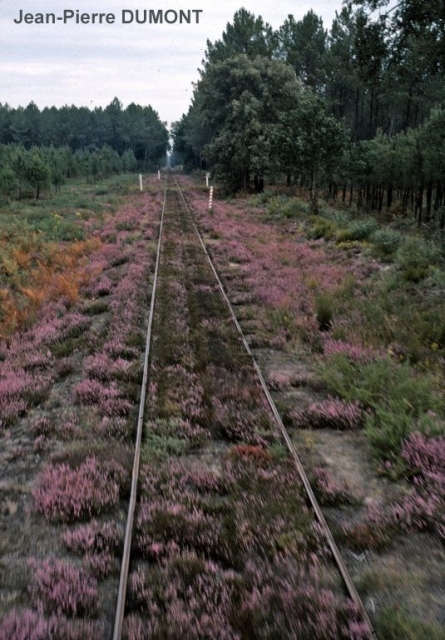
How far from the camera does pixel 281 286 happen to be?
1373cm

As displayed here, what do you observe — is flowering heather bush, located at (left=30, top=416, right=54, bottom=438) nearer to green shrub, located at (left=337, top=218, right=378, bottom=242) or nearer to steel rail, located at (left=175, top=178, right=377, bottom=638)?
steel rail, located at (left=175, top=178, right=377, bottom=638)

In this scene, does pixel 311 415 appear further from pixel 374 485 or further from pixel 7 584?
pixel 7 584

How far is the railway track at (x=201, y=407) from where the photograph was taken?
4441 millimetres

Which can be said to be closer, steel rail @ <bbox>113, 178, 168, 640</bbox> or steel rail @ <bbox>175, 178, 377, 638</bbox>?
steel rail @ <bbox>113, 178, 168, 640</bbox>

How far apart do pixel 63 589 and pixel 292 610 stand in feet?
5.99

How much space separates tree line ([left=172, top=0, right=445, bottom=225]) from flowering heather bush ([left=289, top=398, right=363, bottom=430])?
35.7ft

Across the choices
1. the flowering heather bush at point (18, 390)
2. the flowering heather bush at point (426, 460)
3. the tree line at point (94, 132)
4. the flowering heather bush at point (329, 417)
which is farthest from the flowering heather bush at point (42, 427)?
the tree line at point (94, 132)

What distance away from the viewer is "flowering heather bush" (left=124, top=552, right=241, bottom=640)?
356 cm

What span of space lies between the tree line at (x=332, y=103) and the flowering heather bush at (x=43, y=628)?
14.5 m

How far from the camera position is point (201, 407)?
7230 mm

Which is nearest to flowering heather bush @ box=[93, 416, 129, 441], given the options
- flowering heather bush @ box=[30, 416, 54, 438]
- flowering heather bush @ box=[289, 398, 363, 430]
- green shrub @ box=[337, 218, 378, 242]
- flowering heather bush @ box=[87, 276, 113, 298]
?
flowering heather bush @ box=[30, 416, 54, 438]

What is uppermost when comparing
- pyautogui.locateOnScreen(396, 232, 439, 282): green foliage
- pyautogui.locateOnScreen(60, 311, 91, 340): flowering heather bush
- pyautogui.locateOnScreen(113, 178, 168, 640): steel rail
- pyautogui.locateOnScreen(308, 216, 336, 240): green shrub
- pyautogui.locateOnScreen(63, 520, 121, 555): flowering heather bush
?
pyautogui.locateOnScreen(308, 216, 336, 240): green shrub

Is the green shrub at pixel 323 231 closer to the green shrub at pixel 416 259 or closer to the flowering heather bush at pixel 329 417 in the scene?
the green shrub at pixel 416 259

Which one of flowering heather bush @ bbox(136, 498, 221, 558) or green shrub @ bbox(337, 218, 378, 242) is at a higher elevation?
green shrub @ bbox(337, 218, 378, 242)
